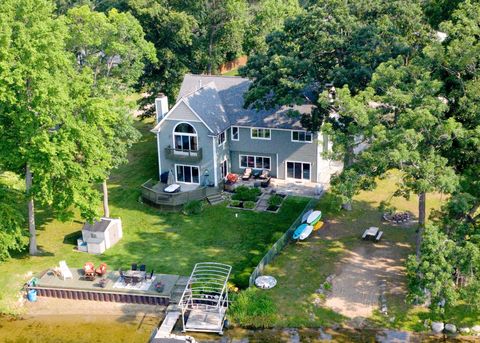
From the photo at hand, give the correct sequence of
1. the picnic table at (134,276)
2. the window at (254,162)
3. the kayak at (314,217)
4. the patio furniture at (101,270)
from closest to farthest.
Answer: the picnic table at (134,276) < the patio furniture at (101,270) < the kayak at (314,217) < the window at (254,162)

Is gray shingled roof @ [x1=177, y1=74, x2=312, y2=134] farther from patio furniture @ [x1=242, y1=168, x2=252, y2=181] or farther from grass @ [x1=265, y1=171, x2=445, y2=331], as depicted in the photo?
grass @ [x1=265, y1=171, x2=445, y2=331]

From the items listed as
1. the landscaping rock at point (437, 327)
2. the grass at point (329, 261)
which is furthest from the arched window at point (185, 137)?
the landscaping rock at point (437, 327)

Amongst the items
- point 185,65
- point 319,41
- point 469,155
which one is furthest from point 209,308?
point 185,65

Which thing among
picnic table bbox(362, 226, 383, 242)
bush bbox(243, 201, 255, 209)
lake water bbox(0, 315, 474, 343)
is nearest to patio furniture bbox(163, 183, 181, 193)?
bush bbox(243, 201, 255, 209)

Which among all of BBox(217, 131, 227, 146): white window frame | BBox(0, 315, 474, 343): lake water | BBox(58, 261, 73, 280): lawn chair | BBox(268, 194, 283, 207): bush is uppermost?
BBox(217, 131, 227, 146): white window frame

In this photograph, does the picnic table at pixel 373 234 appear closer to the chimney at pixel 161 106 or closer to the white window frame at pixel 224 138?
the white window frame at pixel 224 138

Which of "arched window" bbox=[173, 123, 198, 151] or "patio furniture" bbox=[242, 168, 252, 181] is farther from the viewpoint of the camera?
"patio furniture" bbox=[242, 168, 252, 181]
